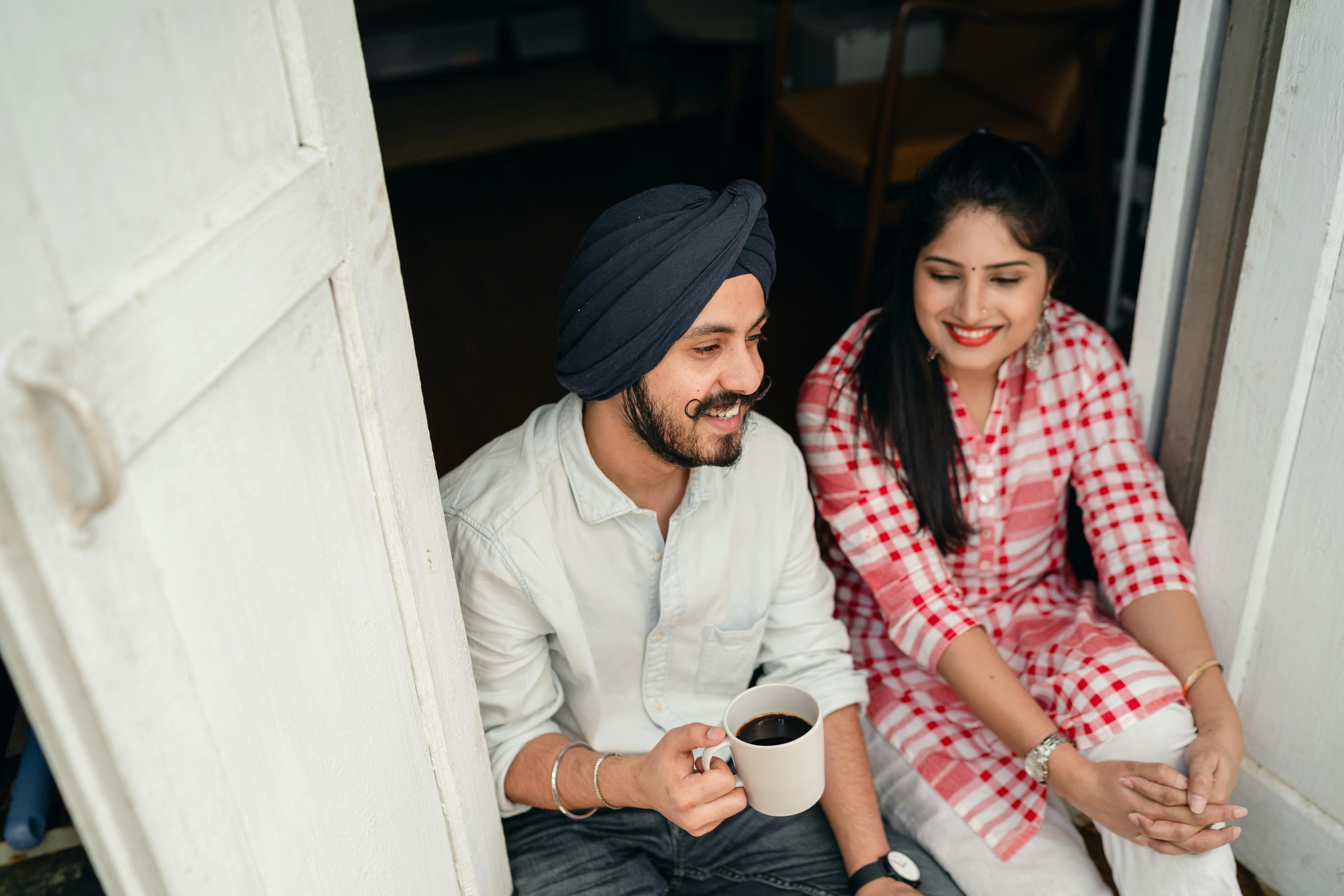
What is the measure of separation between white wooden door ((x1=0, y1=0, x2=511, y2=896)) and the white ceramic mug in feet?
1.15

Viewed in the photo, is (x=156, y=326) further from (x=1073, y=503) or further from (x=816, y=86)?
(x=816, y=86)

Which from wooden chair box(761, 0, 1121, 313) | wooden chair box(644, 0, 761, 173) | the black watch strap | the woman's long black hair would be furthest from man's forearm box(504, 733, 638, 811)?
wooden chair box(644, 0, 761, 173)

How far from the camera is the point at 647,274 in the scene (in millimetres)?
1272

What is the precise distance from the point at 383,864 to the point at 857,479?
95 cm

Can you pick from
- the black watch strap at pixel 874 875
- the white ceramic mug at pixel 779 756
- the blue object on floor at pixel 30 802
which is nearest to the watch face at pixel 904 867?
the black watch strap at pixel 874 875

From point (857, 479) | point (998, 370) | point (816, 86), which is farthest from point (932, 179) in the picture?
point (816, 86)

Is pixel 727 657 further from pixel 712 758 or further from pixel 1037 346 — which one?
pixel 1037 346

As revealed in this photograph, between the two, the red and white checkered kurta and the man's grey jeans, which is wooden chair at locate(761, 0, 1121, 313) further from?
the man's grey jeans

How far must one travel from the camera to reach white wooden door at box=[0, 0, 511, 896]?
0.59 meters

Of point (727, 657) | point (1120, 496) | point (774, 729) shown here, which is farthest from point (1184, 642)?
point (774, 729)

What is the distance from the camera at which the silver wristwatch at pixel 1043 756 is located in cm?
156

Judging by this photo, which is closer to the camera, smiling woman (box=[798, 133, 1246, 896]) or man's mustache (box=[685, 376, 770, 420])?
man's mustache (box=[685, 376, 770, 420])

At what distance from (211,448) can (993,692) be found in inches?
49.0

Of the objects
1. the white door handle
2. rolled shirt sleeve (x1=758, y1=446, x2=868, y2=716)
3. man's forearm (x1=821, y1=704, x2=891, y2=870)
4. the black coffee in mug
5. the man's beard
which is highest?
the white door handle
